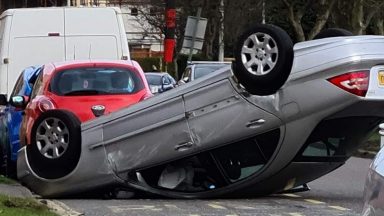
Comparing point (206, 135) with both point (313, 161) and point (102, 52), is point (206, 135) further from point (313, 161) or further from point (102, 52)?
Result: point (102, 52)

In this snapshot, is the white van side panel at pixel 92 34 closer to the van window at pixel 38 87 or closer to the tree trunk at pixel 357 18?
the van window at pixel 38 87

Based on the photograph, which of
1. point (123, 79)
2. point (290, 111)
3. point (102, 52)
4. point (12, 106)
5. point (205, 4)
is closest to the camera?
point (290, 111)

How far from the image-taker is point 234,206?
964 cm

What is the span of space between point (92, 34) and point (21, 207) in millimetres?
7956

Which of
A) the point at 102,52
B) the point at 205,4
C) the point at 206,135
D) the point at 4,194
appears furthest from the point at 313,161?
the point at 205,4

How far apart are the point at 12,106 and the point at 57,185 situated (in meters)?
3.52

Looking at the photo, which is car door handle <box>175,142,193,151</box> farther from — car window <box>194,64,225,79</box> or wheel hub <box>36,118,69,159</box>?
car window <box>194,64,225,79</box>

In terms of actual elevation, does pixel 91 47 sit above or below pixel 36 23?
below

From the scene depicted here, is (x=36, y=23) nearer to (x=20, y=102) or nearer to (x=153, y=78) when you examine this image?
(x=20, y=102)

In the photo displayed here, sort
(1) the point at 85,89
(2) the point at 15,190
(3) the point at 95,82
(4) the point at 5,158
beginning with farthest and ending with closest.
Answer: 1. (4) the point at 5,158
2. (3) the point at 95,82
3. (1) the point at 85,89
4. (2) the point at 15,190

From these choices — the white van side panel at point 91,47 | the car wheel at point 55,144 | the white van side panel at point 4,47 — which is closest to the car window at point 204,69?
the white van side panel at point 91,47

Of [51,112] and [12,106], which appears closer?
[51,112]

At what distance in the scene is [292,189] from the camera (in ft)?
35.6

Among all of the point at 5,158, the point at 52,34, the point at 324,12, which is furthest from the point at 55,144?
the point at 324,12
